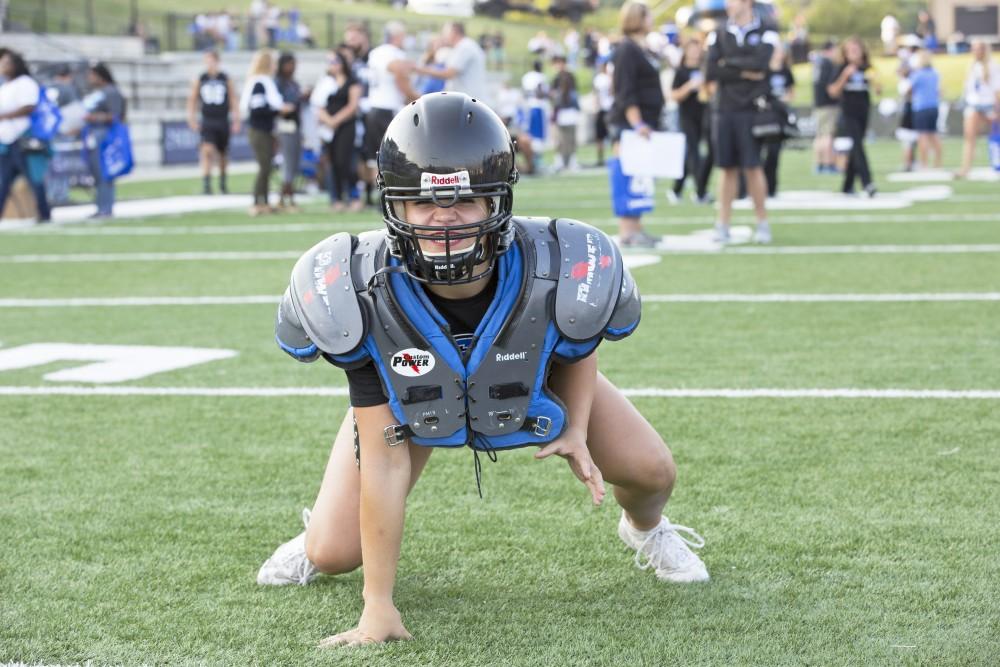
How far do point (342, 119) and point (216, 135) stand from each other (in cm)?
397

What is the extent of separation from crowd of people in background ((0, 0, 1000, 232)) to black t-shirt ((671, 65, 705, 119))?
0.6 inches

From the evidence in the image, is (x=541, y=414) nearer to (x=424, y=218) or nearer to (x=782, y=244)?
(x=424, y=218)

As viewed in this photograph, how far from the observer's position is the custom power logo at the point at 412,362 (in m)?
3.04

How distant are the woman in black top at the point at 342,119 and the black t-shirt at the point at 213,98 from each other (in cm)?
341

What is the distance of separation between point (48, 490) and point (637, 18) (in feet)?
24.1

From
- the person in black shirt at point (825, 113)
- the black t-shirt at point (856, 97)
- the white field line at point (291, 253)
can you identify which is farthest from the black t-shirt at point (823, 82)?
the white field line at point (291, 253)

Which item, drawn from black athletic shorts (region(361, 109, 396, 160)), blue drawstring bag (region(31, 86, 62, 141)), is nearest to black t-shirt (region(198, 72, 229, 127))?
blue drawstring bag (region(31, 86, 62, 141))

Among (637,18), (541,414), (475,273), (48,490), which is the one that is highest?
(637,18)

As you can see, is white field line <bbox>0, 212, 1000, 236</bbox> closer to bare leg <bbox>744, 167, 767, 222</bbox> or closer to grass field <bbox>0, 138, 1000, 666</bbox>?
bare leg <bbox>744, 167, 767, 222</bbox>

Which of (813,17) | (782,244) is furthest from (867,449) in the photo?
(813,17)

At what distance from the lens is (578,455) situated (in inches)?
122

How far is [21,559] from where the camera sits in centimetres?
373

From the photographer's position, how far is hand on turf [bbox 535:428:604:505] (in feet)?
9.99

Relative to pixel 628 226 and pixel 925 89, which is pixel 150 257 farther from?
pixel 925 89
